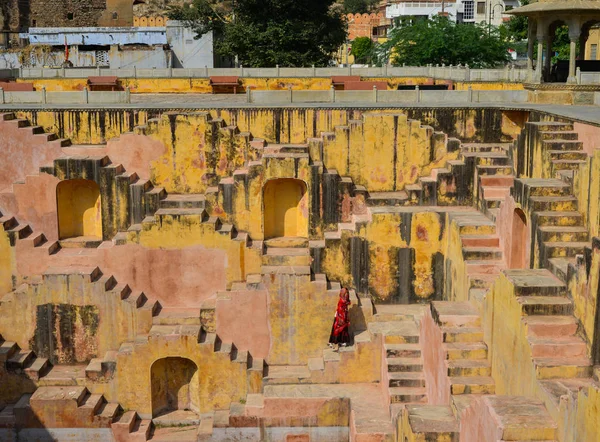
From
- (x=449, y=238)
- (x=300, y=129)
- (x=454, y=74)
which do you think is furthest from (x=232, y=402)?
(x=454, y=74)

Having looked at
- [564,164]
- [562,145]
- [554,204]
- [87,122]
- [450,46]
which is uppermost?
[450,46]

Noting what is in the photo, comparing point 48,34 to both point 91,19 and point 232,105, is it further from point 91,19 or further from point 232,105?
point 232,105

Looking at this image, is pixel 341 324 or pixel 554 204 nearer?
pixel 554 204

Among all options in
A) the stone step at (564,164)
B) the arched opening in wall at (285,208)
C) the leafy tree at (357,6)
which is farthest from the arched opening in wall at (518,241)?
the leafy tree at (357,6)

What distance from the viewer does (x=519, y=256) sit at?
1762cm

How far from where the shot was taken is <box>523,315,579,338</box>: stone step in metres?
13.2

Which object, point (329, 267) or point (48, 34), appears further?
point (48, 34)

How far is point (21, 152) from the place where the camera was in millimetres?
22172

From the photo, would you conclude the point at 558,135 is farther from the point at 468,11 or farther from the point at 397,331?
the point at 468,11

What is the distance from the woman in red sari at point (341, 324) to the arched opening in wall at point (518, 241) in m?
3.50

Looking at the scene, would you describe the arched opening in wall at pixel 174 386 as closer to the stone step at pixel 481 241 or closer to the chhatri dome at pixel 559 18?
the stone step at pixel 481 241

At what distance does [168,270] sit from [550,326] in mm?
9447

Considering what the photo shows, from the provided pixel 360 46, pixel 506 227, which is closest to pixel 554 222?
pixel 506 227

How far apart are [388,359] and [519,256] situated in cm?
342
